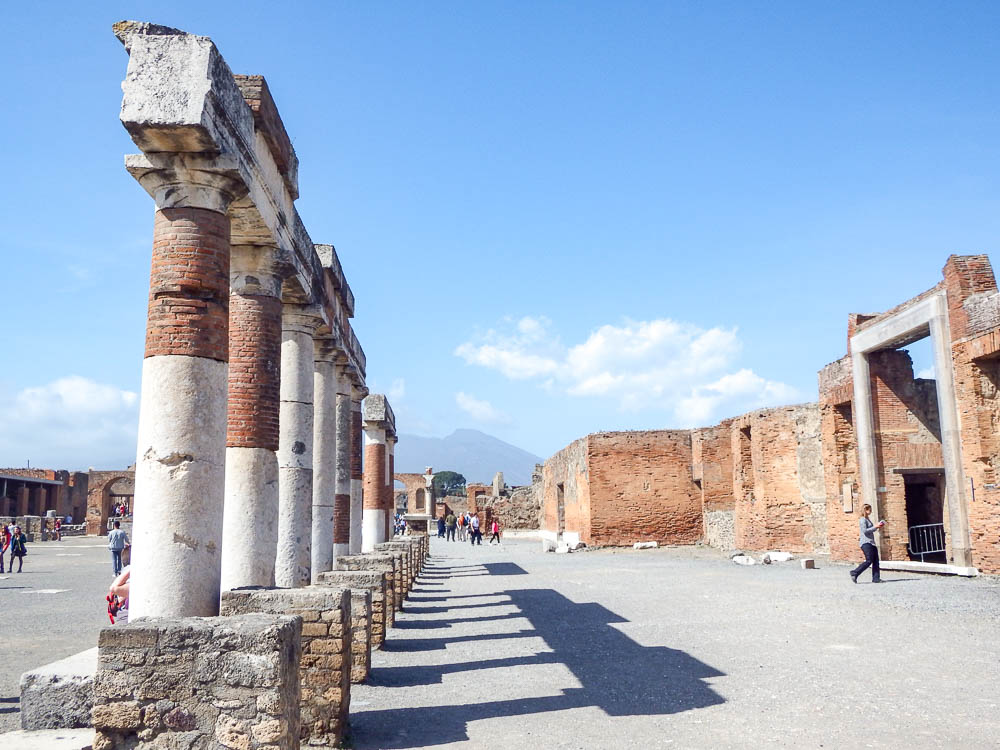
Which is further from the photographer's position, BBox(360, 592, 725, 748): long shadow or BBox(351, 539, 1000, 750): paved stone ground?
BBox(360, 592, 725, 748): long shadow

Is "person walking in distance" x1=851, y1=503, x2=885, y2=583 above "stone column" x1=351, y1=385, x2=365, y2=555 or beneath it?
beneath

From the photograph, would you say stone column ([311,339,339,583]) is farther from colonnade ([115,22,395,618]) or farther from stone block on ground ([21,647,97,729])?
stone block on ground ([21,647,97,729])

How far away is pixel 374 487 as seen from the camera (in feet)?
64.2

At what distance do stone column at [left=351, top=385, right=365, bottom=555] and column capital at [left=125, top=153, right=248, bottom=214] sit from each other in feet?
30.4

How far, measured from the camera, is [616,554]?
2531 centimetres

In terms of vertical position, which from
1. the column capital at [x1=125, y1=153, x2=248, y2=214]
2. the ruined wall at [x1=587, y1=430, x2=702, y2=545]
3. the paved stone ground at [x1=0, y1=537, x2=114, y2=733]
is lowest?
the paved stone ground at [x1=0, y1=537, x2=114, y2=733]

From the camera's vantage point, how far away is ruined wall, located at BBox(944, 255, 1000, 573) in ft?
48.3

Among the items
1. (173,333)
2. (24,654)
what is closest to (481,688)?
(173,333)

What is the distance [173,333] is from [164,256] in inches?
22.2

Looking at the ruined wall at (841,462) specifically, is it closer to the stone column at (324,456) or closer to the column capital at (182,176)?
the stone column at (324,456)

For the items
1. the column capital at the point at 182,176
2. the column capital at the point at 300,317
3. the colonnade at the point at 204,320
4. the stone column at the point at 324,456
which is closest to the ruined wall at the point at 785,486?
the stone column at the point at 324,456

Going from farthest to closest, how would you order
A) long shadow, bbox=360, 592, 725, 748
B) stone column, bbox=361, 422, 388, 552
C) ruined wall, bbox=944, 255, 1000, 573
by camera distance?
stone column, bbox=361, 422, 388, 552, ruined wall, bbox=944, 255, 1000, 573, long shadow, bbox=360, 592, 725, 748

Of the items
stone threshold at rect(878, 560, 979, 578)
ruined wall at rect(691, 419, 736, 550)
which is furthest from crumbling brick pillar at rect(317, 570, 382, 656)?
ruined wall at rect(691, 419, 736, 550)

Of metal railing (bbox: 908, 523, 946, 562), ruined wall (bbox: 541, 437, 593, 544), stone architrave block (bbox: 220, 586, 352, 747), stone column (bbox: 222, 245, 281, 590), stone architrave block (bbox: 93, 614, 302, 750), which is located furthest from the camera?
ruined wall (bbox: 541, 437, 593, 544)
